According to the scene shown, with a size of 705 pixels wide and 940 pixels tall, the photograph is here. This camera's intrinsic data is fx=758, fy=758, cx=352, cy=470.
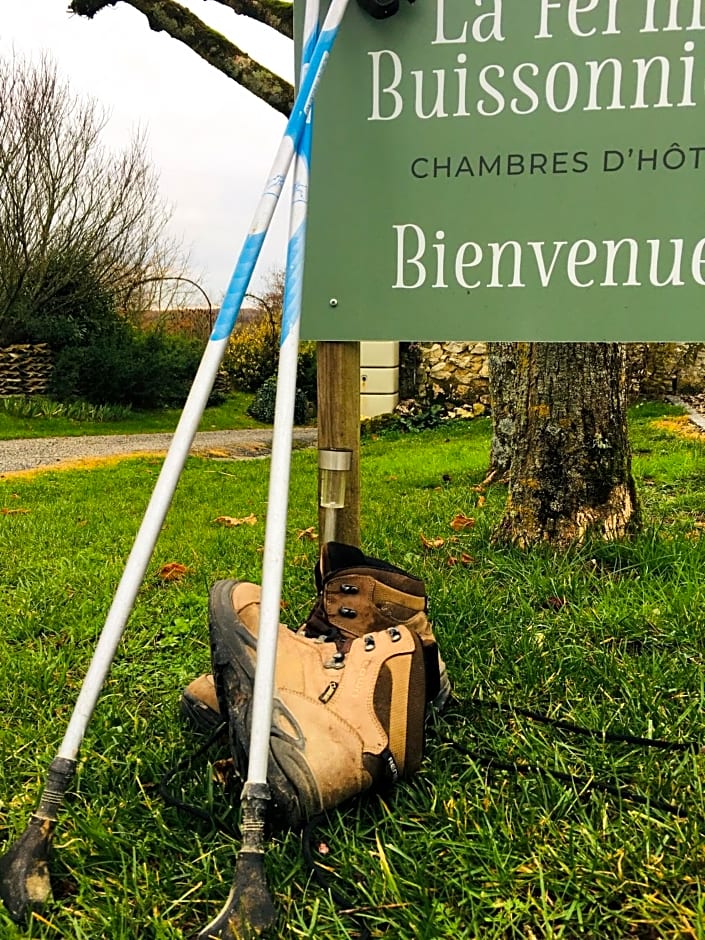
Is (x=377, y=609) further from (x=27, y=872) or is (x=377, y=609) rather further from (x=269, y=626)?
(x=27, y=872)

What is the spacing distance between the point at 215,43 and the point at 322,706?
4.61 m

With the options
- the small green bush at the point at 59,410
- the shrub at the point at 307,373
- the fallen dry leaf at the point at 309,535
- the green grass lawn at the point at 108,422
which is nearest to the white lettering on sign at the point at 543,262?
the fallen dry leaf at the point at 309,535

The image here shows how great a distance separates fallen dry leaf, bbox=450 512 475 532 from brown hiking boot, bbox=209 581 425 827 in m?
1.79

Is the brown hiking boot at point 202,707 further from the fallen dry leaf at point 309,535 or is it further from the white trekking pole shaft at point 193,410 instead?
the fallen dry leaf at point 309,535

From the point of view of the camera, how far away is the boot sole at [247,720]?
4.43 ft

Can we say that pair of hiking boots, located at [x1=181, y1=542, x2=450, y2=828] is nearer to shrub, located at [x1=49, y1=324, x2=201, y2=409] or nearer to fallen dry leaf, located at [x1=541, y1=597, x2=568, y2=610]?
fallen dry leaf, located at [x1=541, y1=597, x2=568, y2=610]

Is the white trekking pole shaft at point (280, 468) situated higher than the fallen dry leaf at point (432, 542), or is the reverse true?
the white trekking pole shaft at point (280, 468)

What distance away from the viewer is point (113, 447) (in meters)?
10.8

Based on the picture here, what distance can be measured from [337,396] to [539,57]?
3.03 feet

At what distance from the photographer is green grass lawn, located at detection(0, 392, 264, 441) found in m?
12.4

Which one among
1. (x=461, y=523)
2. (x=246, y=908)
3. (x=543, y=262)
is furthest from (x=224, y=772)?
(x=461, y=523)

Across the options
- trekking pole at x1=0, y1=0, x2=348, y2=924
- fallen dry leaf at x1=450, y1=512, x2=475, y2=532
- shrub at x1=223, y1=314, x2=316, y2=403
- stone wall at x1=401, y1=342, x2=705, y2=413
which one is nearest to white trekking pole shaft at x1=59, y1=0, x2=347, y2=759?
trekking pole at x1=0, y1=0, x2=348, y2=924

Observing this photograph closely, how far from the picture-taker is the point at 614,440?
9.34 feet

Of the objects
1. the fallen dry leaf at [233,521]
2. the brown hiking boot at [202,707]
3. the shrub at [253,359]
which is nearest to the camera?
the brown hiking boot at [202,707]
